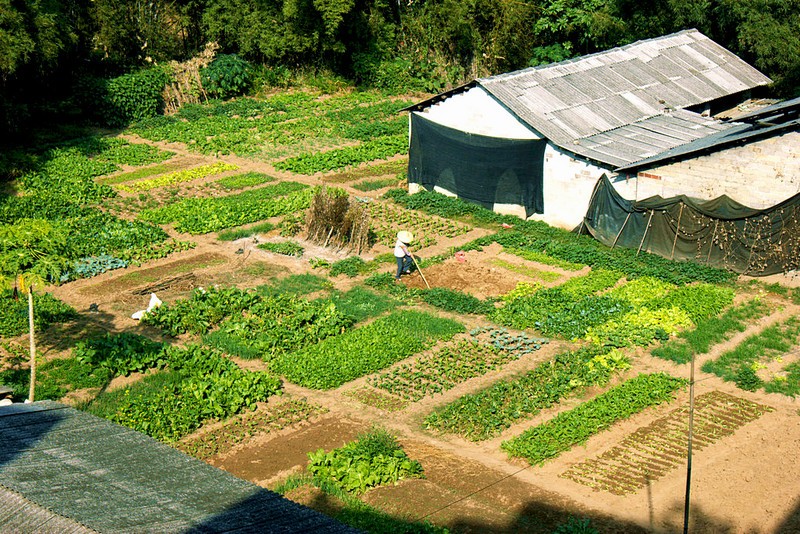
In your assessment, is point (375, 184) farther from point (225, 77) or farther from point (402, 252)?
point (225, 77)

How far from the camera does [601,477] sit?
13656 millimetres

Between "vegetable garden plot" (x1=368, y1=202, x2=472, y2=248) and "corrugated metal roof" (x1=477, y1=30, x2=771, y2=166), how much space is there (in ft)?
11.2

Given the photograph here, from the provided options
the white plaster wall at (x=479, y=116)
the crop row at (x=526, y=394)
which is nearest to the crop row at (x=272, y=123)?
the white plaster wall at (x=479, y=116)

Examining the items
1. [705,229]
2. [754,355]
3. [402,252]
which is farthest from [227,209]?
[754,355]

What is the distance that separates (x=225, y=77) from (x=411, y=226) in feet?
51.6

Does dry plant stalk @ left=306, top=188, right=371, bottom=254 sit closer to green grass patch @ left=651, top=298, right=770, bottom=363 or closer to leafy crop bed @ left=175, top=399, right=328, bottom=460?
leafy crop bed @ left=175, top=399, right=328, bottom=460

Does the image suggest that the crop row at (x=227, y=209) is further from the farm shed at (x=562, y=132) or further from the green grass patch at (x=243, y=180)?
the farm shed at (x=562, y=132)

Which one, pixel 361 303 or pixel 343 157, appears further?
pixel 343 157

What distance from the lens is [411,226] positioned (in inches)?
961

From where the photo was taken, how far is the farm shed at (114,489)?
9328 mm

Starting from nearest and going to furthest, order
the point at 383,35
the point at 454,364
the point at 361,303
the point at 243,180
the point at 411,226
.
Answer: the point at 454,364
the point at 361,303
the point at 411,226
the point at 243,180
the point at 383,35

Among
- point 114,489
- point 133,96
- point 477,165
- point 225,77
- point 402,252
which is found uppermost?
point 225,77

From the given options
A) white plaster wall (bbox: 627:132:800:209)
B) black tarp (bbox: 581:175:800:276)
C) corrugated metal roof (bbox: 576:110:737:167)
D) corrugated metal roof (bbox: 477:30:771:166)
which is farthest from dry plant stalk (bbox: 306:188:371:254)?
white plaster wall (bbox: 627:132:800:209)

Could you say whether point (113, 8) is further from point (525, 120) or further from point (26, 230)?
point (26, 230)
